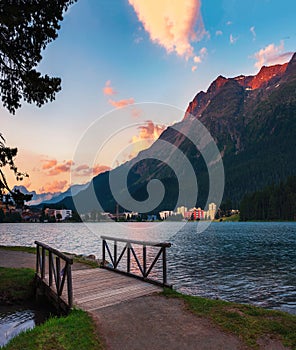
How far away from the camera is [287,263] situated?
113 feet

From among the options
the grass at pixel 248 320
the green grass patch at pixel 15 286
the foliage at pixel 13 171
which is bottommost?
the green grass patch at pixel 15 286

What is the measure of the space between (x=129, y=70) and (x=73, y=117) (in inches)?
782

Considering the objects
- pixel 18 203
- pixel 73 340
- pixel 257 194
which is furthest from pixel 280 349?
pixel 257 194

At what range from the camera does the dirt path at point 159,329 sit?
7.41 m

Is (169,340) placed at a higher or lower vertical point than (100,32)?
lower

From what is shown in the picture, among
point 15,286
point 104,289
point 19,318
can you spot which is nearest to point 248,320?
point 104,289

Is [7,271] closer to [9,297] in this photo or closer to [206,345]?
[9,297]

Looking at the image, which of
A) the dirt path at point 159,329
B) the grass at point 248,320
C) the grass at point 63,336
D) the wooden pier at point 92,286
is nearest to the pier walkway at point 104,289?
the wooden pier at point 92,286

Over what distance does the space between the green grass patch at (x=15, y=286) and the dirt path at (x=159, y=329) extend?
7461mm

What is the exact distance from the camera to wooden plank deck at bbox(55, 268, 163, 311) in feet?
36.5

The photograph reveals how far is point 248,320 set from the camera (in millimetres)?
9047

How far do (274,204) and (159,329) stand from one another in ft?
616

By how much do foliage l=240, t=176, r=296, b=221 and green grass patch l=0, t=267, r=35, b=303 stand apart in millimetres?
177157

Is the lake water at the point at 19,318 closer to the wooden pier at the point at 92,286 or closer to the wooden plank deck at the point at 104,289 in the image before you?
the wooden pier at the point at 92,286
